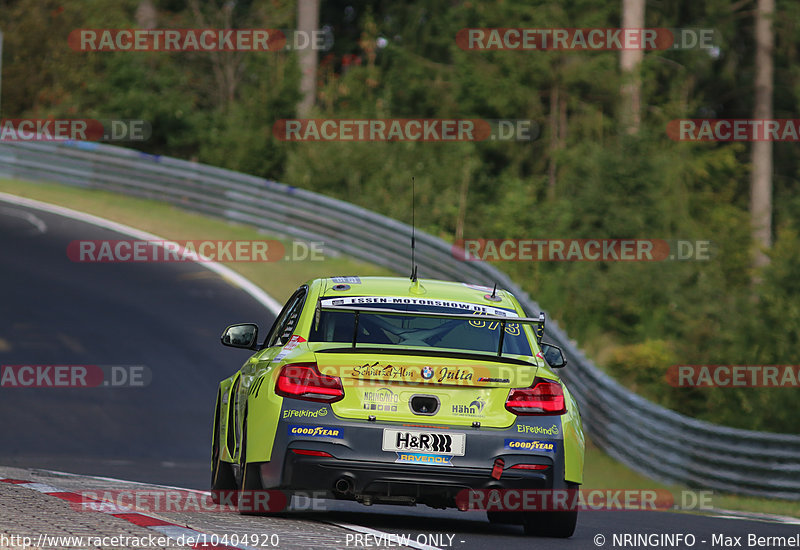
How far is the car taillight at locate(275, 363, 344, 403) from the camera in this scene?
824 centimetres

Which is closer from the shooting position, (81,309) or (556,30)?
(81,309)

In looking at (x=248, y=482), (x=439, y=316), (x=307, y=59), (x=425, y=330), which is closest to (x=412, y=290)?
(x=425, y=330)

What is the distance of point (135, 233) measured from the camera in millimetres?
28281

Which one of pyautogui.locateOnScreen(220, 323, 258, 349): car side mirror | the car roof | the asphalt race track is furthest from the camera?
the asphalt race track

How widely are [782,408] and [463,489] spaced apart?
15504 mm

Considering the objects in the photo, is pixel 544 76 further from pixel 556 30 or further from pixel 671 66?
pixel 671 66

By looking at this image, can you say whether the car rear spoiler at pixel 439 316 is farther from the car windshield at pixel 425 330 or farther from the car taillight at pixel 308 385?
the car taillight at pixel 308 385

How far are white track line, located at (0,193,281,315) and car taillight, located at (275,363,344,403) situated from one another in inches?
569

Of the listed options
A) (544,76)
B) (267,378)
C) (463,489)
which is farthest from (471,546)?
(544,76)

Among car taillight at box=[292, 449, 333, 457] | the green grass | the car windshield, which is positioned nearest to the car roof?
the car windshield

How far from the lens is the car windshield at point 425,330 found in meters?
8.70

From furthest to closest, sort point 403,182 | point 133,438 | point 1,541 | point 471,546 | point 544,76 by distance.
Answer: point 544,76, point 403,182, point 133,438, point 471,546, point 1,541

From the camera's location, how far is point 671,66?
46250 mm

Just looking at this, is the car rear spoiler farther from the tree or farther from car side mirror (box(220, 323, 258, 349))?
the tree
